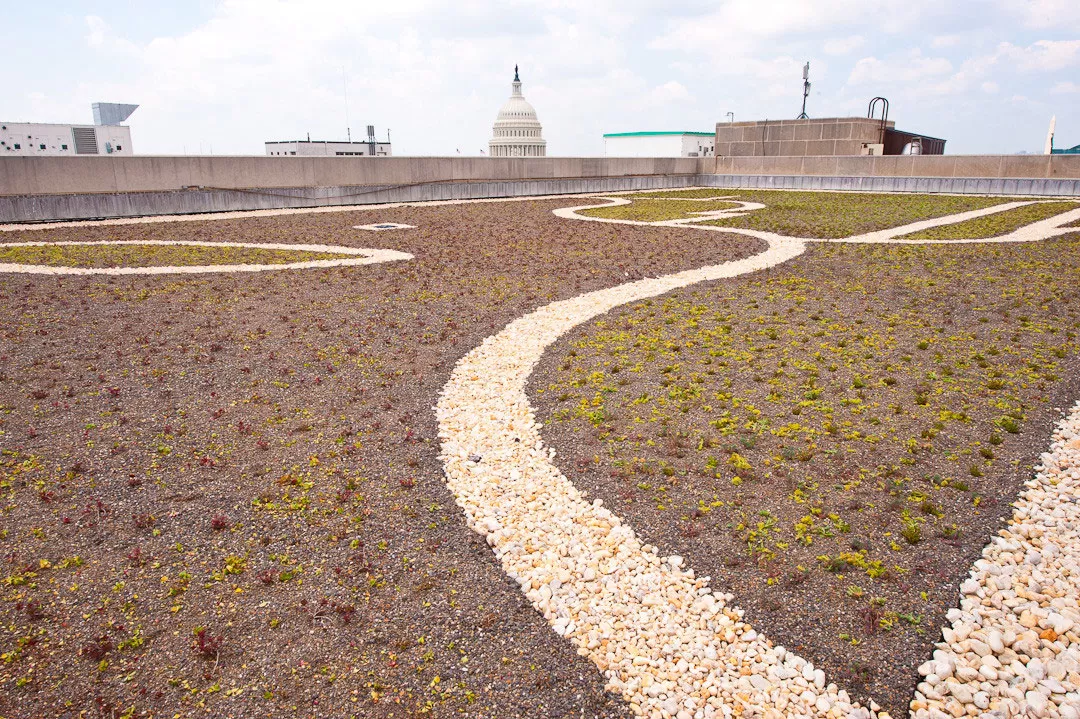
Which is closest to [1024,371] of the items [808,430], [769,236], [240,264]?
[808,430]

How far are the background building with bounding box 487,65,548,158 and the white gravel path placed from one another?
105 metres

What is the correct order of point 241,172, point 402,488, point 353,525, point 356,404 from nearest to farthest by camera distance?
1. point 353,525
2. point 402,488
3. point 356,404
4. point 241,172

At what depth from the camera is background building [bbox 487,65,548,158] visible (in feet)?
355

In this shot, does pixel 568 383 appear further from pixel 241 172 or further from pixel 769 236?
pixel 241 172

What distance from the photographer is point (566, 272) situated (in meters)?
15.9

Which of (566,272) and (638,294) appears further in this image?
(566,272)

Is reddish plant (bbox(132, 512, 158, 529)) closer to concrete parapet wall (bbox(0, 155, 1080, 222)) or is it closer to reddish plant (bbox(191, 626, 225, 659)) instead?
reddish plant (bbox(191, 626, 225, 659))

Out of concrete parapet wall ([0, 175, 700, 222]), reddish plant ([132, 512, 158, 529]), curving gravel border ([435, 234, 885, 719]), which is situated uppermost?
concrete parapet wall ([0, 175, 700, 222])

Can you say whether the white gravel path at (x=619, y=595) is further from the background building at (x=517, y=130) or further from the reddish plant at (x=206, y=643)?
the background building at (x=517, y=130)

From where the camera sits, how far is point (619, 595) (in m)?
5.17

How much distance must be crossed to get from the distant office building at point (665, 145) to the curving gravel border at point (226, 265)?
5993 cm

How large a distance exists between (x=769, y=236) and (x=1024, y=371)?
1289 cm

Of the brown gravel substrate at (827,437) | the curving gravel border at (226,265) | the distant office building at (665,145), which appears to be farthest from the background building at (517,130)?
the brown gravel substrate at (827,437)

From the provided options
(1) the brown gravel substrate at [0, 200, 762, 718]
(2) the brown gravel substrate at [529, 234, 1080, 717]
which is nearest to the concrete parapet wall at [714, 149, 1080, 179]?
(2) the brown gravel substrate at [529, 234, 1080, 717]
